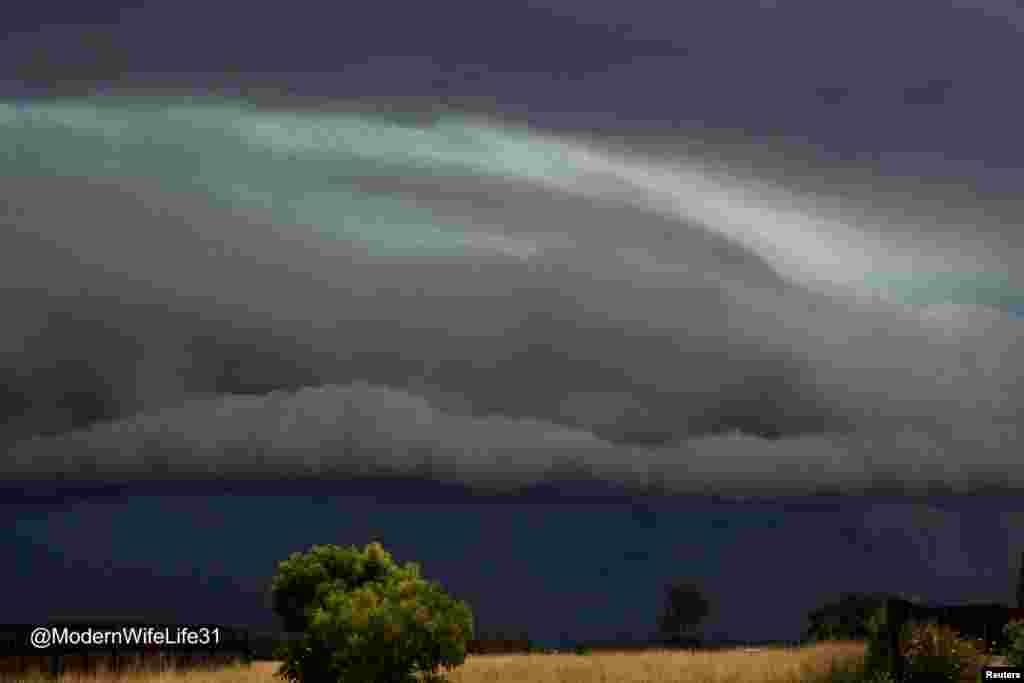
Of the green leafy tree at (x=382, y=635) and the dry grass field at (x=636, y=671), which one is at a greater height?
the green leafy tree at (x=382, y=635)

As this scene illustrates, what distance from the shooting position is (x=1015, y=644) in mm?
40469

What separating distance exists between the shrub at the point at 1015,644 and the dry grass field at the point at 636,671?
533 cm

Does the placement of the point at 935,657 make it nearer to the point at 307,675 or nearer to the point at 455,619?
the point at 455,619

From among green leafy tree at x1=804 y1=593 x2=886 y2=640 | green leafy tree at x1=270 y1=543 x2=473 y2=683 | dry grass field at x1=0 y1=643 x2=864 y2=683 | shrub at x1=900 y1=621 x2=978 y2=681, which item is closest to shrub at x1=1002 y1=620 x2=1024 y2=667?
shrub at x1=900 y1=621 x2=978 y2=681

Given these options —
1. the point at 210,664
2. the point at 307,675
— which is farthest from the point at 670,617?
the point at 307,675

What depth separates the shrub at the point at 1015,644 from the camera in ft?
132

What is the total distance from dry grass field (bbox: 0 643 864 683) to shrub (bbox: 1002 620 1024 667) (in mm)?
5329

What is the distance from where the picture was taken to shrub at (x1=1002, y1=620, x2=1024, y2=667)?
40.3m

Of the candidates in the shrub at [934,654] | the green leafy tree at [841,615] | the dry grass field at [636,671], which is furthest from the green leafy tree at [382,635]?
the green leafy tree at [841,615]

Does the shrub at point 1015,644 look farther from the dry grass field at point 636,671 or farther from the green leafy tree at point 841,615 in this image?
the green leafy tree at point 841,615

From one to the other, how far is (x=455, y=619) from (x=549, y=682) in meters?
5.93

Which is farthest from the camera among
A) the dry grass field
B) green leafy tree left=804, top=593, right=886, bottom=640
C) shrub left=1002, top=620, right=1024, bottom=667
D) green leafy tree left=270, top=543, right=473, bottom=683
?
green leafy tree left=804, top=593, right=886, bottom=640

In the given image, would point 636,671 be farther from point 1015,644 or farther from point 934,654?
point 1015,644

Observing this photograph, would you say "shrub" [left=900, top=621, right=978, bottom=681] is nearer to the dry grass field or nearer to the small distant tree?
the dry grass field
